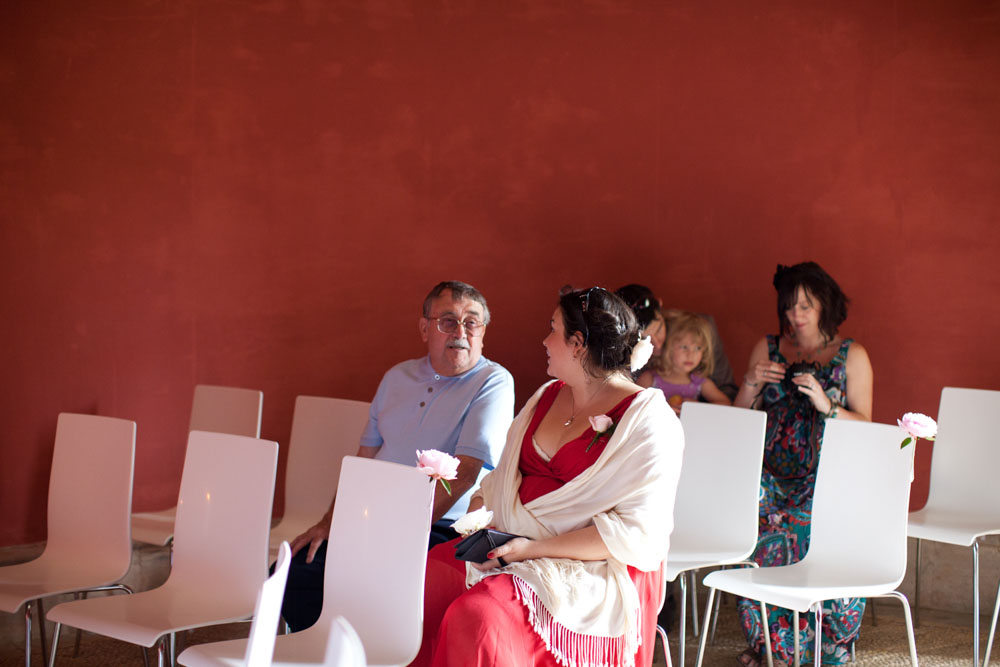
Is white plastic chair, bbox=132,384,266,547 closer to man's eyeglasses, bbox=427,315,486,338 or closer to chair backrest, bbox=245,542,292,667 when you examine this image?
man's eyeglasses, bbox=427,315,486,338

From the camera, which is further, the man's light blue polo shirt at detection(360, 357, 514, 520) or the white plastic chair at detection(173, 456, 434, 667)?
the man's light blue polo shirt at detection(360, 357, 514, 520)

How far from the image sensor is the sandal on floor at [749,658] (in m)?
3.88

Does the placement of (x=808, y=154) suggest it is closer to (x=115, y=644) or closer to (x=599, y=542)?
(x=599, y=542)

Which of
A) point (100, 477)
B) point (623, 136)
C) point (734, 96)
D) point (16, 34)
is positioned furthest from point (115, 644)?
point (734, 96)

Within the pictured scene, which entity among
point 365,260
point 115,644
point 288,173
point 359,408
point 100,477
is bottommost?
point 115,644

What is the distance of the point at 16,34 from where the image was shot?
4.32m

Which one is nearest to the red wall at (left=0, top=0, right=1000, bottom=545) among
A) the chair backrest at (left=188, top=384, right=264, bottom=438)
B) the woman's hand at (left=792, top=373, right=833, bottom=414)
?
the chair backrest at (left=188, top=384, right=264, bottom=438)

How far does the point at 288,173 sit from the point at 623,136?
1619 millimetres

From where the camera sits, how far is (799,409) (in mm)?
4066

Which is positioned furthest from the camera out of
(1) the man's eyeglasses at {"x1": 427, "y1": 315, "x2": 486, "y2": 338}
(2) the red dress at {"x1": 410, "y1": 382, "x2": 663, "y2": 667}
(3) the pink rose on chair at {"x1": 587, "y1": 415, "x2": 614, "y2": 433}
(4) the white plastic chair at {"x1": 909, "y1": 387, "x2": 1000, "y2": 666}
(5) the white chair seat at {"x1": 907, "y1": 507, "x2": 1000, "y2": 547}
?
(4) the white plastic chair at {"x1": 909, "y1": 387, "x2": 1000, "y2": 666}

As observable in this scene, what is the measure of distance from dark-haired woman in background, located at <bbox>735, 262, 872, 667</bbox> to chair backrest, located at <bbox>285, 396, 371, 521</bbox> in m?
1.63

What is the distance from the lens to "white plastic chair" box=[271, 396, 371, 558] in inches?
159

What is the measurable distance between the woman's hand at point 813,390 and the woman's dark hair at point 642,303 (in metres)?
0.71

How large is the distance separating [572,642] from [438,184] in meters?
2.74
